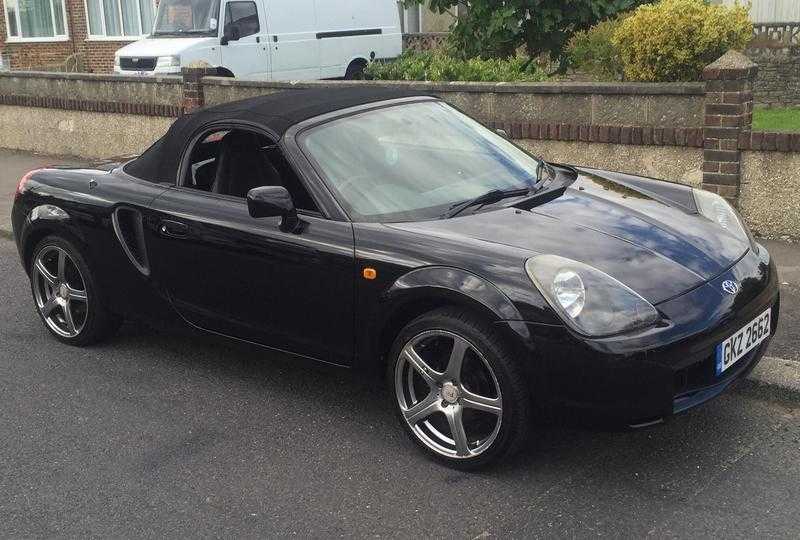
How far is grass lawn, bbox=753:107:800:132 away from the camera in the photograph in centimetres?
1144

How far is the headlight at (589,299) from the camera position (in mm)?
3666

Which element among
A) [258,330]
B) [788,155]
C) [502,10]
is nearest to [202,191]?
[258,330]

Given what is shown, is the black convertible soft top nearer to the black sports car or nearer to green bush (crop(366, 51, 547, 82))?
the black sports car

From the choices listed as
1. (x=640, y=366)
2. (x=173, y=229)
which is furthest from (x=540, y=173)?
(x=173, y=229)

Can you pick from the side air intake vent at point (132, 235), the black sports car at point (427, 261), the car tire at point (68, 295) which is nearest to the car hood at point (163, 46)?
the car tire at point (68, 295)

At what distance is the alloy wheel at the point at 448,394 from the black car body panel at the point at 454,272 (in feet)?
0.54

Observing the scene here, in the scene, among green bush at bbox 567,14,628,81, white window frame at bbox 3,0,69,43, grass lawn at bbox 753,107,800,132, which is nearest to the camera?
green bush at bbox 567,14,628,81

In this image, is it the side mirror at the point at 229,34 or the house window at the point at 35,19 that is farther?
the house window at the point at 35,19

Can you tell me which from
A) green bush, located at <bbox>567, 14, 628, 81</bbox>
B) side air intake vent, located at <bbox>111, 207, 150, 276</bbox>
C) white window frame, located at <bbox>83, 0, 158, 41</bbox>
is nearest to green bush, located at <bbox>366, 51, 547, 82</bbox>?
green bush, located at <bbox>567, 14, 628, 81</bbox>

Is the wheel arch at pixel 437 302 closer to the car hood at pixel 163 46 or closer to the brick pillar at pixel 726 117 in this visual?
the brick pillar at pixel 726 117

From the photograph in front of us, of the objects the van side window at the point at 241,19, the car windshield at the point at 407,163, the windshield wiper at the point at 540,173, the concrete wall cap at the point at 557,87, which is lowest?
the windshield wiper at the point at 540,173

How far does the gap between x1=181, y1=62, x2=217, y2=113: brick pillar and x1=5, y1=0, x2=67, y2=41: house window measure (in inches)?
575

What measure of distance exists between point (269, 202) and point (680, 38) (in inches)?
205

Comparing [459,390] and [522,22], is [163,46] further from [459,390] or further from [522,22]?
[459,390]
